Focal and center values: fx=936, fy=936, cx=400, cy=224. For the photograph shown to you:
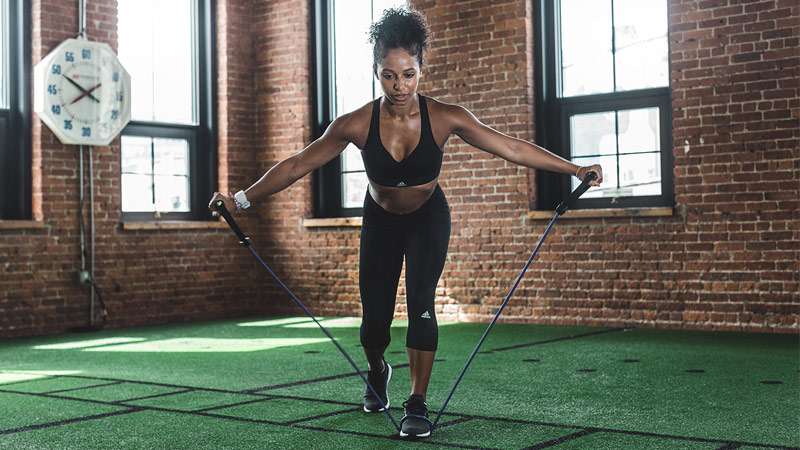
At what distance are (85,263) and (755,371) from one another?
515 centimetres

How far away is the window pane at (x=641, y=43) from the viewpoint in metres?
6.83

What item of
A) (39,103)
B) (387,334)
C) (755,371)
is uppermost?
(39,103)

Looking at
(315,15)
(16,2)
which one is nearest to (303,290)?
(315,15)

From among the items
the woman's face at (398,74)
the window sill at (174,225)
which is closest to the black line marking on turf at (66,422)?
the woman's face at (398,74)

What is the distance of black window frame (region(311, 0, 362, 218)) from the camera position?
858cm

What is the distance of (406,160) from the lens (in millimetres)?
3357

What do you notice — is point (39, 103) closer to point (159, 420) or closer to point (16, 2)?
point (16, 2)

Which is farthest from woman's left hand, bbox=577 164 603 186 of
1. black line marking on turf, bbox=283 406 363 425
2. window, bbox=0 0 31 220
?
window, bbox=0 0 31 220

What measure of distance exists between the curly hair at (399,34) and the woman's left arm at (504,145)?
0.25 meters

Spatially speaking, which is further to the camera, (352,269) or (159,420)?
(352,269)

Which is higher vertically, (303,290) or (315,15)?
(315,15)

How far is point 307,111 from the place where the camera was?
27.9 ft

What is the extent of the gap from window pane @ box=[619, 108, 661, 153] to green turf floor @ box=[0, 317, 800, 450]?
1.36 meters

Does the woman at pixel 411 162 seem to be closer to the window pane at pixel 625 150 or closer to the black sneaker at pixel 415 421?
the black sneaker at pixel 415 421
